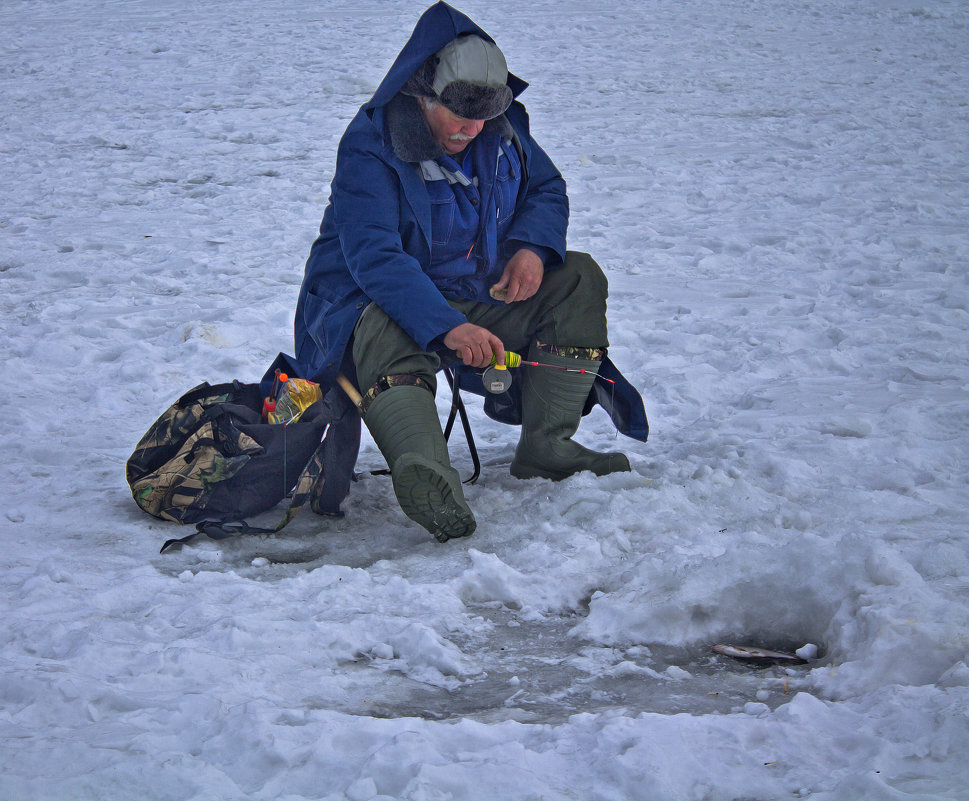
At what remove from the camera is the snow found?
1.61 m

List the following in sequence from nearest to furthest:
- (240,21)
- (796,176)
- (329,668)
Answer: (329,668) < (796,176) < (240,21)

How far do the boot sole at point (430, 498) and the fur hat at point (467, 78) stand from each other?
3.16 ft

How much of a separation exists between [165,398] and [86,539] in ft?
3.73

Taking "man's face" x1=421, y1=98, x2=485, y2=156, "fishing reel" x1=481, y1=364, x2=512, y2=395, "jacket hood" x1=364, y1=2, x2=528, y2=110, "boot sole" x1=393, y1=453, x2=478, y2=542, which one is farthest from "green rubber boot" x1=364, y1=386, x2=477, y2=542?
"jacket hood" x1=364, y1=2, x2=528, y2=110

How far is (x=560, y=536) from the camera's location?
2543 millimetres

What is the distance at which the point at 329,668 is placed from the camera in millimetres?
1978

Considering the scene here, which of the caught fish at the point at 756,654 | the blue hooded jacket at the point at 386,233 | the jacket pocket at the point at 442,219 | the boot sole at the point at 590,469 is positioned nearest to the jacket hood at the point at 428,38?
the blue hooded jacket at the point at 386,233

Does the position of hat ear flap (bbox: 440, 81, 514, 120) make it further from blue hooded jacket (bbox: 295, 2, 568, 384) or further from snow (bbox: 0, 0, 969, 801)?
snow (bbox: 0, 0, 969, 801)

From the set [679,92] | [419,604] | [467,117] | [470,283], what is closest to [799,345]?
[470,283]

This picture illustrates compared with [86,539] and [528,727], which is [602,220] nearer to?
[86,539]

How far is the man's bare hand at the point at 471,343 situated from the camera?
251 cm

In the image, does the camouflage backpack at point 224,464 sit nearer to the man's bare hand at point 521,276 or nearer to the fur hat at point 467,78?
the man's bare hand at point 521,276

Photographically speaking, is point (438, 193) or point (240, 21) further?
point (240, 21)

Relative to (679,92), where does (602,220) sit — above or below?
Result: below
